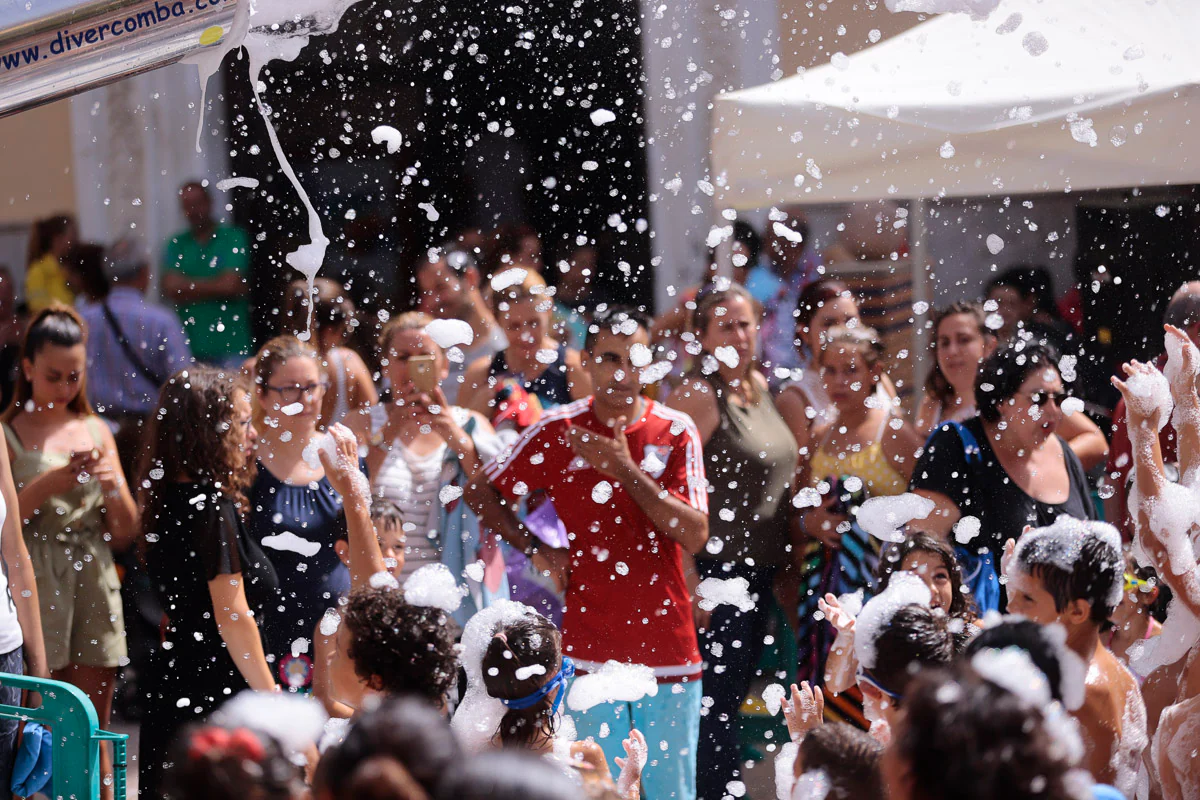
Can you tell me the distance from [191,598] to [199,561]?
101 millimetres

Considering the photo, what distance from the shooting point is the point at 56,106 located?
21.3 ft

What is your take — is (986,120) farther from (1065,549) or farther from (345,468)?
(345,468)

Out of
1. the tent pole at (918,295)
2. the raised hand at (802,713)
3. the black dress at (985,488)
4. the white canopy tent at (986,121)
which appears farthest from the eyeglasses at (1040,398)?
the tent pole at (918,295)

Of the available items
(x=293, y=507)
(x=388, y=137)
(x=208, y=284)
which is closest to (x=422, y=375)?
(x=293, y=507)

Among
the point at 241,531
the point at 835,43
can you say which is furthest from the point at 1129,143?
the point at 241,531

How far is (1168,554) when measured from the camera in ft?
9.70

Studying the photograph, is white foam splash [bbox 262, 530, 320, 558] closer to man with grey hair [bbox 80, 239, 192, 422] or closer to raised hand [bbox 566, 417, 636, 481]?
raised hand [bbox 566, 417, 636, 481]

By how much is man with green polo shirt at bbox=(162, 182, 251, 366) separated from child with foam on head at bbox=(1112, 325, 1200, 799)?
3859 mm

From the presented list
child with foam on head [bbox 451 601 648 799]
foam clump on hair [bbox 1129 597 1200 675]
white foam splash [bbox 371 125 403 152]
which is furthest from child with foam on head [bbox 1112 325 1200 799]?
white foam splash [bbox 371 125 403 152]

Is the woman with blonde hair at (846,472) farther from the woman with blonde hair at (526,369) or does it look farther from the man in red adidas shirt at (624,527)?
the woman with blonde hair at (526,369)

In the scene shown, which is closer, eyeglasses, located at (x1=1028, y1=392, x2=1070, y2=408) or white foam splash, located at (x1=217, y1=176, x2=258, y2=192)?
eyeglasses, located at (x1=1028, y1=392, x2=1070, y2=408)

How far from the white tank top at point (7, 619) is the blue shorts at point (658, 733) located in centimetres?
136

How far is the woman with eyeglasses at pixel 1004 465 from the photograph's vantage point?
3.41 metres

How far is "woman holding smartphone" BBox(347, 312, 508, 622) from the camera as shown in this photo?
3.68 metres
